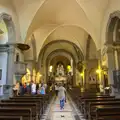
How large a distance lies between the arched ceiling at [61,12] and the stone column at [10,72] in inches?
80.8

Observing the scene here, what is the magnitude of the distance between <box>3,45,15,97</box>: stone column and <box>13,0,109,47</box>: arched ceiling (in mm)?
2052

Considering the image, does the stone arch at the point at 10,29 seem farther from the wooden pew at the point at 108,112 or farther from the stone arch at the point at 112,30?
the wooden pew at the point at 108,112

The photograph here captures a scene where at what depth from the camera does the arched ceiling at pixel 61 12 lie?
13.2 m

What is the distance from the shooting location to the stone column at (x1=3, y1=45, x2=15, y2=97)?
12617 mm

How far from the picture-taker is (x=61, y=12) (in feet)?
50.6

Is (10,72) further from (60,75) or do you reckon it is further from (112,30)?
(60,75)

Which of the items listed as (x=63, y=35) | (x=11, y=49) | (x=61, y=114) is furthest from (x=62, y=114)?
(x=63, y=35)

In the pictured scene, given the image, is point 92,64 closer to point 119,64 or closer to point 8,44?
point 119,64

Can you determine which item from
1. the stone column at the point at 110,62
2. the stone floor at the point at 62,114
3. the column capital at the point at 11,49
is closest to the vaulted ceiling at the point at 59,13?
the column capital at the point at 11,49

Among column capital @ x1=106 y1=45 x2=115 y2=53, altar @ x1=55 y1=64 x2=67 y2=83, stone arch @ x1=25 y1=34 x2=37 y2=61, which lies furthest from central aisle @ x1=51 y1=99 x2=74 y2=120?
altar @ x1=55 y1=64 x2=67 y2=83

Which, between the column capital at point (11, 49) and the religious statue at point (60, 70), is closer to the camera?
the column capital at point (11, 49)

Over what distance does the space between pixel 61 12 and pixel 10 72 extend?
6.90m

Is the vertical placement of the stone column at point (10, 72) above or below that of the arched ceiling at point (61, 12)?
below

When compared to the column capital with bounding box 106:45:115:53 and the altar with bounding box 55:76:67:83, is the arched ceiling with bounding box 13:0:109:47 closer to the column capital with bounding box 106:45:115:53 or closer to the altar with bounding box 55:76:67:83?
the column capital with bounding box 106:45:115:53
